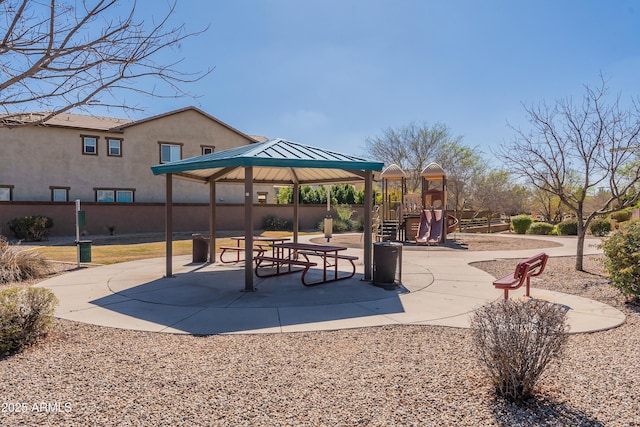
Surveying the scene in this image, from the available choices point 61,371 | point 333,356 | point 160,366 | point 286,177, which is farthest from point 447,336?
point 286,177

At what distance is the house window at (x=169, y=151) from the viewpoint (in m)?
29.5

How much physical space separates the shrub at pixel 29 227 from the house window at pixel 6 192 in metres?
3.16

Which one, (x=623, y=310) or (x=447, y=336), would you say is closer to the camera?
(x=447, y=336)

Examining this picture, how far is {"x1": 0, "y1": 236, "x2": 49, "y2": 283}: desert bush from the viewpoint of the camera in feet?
32.4

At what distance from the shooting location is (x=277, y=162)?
805 cm

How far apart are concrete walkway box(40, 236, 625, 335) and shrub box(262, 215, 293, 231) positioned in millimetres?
18923

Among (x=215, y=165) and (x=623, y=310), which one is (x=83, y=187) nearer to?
(x=215, y=165)

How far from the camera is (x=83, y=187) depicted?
26969mm

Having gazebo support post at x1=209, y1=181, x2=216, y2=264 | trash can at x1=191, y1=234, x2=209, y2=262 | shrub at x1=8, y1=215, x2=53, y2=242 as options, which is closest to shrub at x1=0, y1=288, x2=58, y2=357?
trash can at x1=191, y1=234, x2=209, y2=262

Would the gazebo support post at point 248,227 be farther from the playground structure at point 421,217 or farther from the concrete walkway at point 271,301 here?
the playground structure at point 421,217

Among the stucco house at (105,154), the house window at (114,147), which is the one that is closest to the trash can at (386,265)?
the stucco house at (105,154)

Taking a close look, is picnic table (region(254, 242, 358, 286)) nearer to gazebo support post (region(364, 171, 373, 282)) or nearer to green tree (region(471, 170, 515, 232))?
gazebo support post (region(364, 171, 373, 282))

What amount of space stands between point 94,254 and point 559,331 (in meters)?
16.2

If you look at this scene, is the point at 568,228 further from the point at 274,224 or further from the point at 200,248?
the point at 200,248
